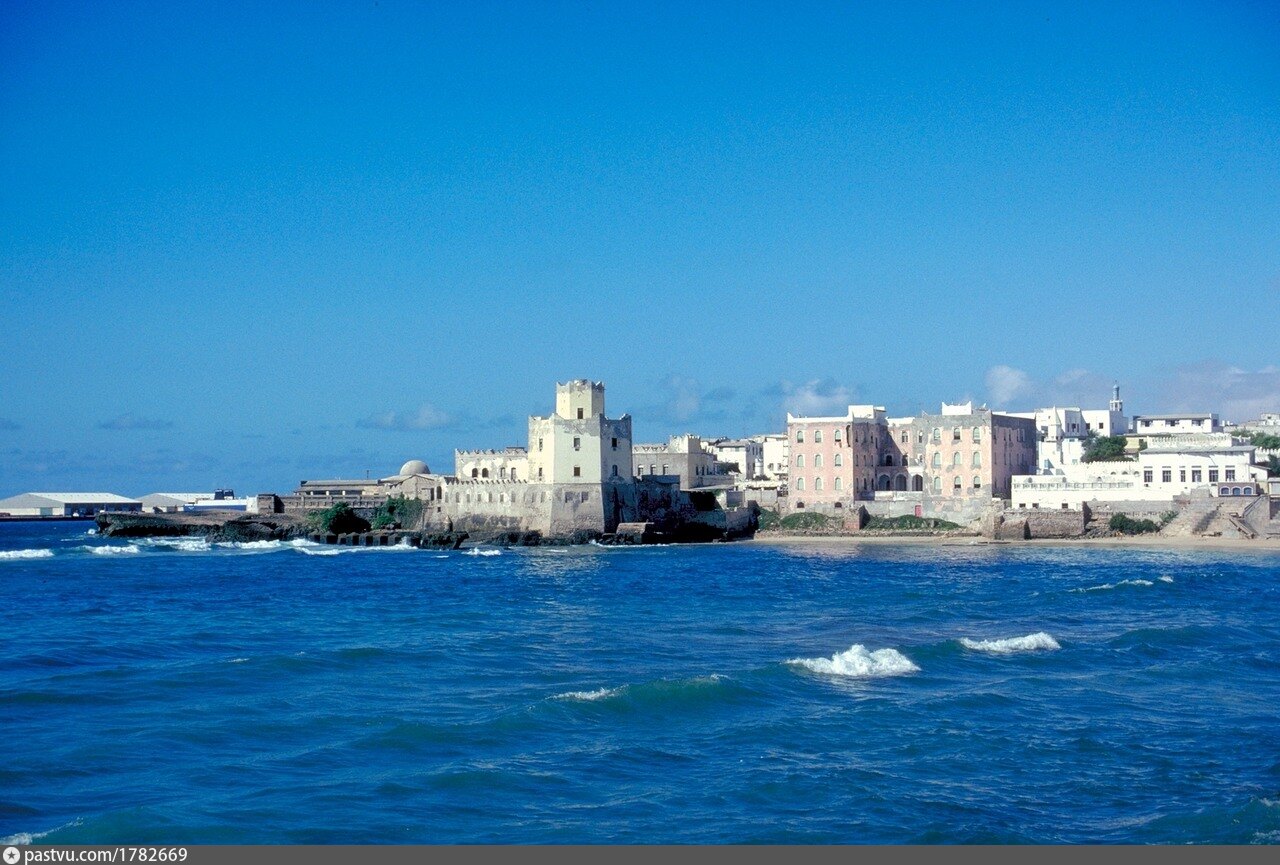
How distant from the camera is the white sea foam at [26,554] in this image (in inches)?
2771

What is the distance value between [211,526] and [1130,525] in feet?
216

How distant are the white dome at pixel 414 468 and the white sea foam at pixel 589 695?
88066mm

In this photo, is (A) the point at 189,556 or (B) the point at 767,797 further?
(A) the point at 189,556

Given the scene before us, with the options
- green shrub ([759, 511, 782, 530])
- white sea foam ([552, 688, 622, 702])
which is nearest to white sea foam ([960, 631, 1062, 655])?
white sea foam ([552, 688, 622, 702])

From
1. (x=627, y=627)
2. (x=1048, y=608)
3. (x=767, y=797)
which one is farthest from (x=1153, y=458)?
(x=767, y=797)

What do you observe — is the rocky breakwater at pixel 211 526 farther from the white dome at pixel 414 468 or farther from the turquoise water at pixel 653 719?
Result: the turquoise water at pixel 653 719

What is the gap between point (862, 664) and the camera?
2558 centimetres

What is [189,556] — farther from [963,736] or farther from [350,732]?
[963,736]

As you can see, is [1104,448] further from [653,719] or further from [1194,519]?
[653,719]

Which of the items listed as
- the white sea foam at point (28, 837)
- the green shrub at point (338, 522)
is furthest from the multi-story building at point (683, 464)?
the white sea foam at point (28, 837)

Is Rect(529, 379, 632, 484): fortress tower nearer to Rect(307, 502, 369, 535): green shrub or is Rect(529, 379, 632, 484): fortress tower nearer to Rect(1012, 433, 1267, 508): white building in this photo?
Rect(307, 502, 369, 535): green shrub
